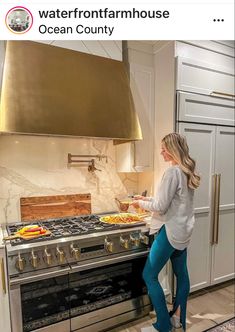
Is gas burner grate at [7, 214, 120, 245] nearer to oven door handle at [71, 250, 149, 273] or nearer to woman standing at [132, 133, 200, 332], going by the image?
oven door handle at [71, 250, 149, 273]

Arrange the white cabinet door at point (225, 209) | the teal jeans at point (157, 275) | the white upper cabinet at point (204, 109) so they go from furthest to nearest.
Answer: the white cabinet door at point (225, 209) → the white upper cabinet at point (204, 109) → the teal jeans at point (157, 275)

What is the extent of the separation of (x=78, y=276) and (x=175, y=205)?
33.9 inches

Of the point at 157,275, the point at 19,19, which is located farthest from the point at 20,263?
the point at 19,19

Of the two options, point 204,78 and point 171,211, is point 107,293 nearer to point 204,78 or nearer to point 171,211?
point 171,211

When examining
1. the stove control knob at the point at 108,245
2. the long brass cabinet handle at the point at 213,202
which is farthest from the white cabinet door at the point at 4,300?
the long brass cabinet handle at the point at 213,202

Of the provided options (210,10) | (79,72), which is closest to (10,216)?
(79,72)

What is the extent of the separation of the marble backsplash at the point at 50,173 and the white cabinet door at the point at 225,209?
0.98m

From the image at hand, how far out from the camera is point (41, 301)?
150 centimetres

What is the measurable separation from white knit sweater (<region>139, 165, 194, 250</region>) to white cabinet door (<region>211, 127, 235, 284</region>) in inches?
31.9

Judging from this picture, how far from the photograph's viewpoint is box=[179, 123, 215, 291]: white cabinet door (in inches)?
81.8

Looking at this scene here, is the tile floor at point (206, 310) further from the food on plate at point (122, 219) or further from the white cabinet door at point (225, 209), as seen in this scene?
the food on plate at point (122, 219)

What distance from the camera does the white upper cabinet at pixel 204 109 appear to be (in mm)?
1975

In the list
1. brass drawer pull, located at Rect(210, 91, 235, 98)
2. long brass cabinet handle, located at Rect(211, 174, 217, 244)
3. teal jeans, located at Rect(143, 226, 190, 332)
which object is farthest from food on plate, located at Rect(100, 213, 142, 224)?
brass drawer pull, located at Rect(210, 91, 235, 98)

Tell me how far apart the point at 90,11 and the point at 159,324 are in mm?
2049
